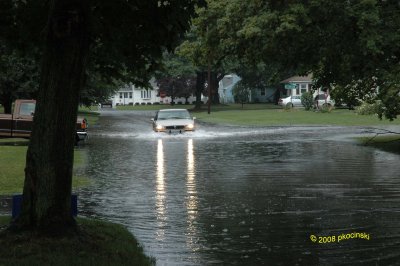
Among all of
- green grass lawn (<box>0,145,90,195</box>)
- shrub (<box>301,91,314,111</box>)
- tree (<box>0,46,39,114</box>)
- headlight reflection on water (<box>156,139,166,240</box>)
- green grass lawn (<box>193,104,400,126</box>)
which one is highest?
tree (<box>0,46,39,114</box>)

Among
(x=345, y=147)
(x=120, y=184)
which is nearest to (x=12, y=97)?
(x=345, y=147)

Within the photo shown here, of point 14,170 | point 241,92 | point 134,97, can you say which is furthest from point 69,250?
point 134,97

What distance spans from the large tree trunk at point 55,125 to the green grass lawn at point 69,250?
20 centimetres

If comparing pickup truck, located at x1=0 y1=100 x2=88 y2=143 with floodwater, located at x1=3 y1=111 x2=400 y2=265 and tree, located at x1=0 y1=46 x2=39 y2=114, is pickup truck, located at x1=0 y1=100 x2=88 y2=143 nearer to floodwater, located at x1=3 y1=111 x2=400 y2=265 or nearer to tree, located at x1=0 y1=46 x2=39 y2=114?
floodwater, located at x1=3 y1=111 x2=400 y2=265

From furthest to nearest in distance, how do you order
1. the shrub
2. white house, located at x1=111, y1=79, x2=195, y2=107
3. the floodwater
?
white house, located at x1=111, y1=79, x2=195, y2=107 → the shrub → the floodwater

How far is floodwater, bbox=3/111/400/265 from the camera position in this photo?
27.0 ft

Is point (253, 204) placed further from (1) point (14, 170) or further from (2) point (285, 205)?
(1) point (14, 170)

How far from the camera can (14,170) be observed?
16.5m

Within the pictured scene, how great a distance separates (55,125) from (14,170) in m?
9.40

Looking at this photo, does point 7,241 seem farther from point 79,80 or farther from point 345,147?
point 345,147

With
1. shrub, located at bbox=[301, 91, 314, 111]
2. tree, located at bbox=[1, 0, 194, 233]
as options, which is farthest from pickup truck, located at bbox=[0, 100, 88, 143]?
shrub, located at bbox=[301, 91, 314, 111]

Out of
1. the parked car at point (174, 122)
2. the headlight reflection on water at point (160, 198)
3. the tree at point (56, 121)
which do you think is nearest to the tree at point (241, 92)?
the parked car at point (174, 122)

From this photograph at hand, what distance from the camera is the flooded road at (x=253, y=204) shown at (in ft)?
27.1

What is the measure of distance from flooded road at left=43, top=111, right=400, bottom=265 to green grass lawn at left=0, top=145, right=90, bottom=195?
482 millimetres
